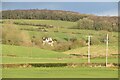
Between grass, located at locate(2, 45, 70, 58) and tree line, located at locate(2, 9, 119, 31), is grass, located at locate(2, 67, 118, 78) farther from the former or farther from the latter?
tree line, located at locate(2, 9, 119, 31)

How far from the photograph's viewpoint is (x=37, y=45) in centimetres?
8025

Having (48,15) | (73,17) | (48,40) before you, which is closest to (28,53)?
(48,40)

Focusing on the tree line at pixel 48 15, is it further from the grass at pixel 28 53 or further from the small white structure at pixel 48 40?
the grass at pixel 28 53

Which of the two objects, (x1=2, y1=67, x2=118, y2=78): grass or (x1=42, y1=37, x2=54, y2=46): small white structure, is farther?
(x1=42, y1=37, x2=54, y2=46): small white structure

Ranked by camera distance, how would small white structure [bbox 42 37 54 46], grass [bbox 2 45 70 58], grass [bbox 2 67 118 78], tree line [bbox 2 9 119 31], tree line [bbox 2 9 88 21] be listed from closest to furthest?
grass [bbox 2 67 118 78], grass [bbox 2 45 70 58], small white structure [bbox 42 37 54 46], tree line [bbox 2 9 119 31], tree line [bbox 2 9 88 21]

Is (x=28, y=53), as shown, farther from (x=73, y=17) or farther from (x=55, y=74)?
(x=55, y=74)

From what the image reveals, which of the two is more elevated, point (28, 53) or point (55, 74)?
point (55, 74)

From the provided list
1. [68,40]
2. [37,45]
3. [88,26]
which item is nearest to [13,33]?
[37,45]

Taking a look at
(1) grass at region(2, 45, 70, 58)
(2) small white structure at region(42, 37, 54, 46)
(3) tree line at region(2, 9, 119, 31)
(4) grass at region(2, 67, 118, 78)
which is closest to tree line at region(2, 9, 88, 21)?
(3) tree line at region(2, 9, 119, 31)

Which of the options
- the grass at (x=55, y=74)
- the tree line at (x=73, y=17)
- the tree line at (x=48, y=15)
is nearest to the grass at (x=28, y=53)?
the tree line at (x=73, y=17)

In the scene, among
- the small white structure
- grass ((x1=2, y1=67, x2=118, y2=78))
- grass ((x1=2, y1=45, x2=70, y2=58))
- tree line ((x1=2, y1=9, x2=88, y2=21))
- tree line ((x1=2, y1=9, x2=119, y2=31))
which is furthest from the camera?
tree line ((x1=2, y1=9, x2=88, y2=21))

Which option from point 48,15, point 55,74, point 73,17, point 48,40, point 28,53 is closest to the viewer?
point 55,74

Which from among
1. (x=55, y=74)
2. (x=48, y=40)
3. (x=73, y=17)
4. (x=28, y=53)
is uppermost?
(x=73, y=17)

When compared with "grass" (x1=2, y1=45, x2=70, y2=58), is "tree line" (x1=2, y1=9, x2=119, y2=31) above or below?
above
